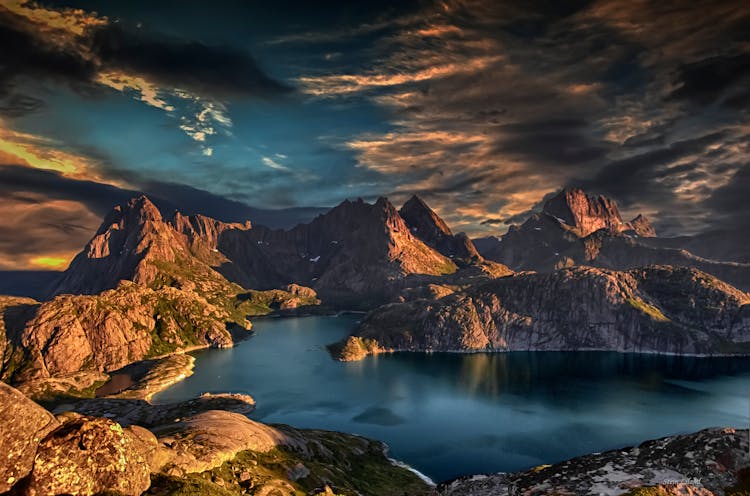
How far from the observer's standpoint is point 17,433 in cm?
2573

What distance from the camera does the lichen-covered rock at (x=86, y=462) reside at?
23941 mm

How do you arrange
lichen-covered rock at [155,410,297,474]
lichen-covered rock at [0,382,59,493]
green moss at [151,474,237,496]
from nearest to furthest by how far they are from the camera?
lichen-covered rock at [0,382,59,493] → green moss at [151,474,237,496] → lichen-covered rock at [155,410,297,474]

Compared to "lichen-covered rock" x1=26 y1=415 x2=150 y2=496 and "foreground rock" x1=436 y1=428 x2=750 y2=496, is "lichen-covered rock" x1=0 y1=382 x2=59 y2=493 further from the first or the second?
"foreground rock" x1=436 y1=428 x2=750 y2=496

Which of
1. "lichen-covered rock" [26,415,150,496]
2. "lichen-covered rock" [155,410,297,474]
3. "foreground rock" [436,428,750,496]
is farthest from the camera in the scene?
"lichen-covered rock" [155,410,297,474]

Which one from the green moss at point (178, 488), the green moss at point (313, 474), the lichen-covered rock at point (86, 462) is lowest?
the green moss at point (313, 474)

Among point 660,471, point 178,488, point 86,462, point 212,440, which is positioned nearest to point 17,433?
point 86,462

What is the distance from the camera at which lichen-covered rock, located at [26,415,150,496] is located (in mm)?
23941

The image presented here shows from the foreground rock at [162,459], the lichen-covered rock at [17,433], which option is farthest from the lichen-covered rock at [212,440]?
the lichen-covered rock at [17,433]

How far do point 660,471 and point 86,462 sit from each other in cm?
3431

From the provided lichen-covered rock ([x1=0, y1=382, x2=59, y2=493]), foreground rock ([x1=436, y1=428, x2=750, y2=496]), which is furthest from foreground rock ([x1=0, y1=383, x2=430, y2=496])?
foreground rock ([x1=436, y1=428, x2=750, y2=496])

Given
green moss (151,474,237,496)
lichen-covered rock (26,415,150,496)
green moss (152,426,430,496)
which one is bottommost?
green moss (152,426,430,496)

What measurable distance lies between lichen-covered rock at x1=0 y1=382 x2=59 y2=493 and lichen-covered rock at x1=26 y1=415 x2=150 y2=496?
5.72 feet

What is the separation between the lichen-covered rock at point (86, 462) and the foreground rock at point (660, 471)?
2570cm

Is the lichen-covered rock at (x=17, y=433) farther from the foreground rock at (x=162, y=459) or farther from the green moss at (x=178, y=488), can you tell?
the green moss at (x=178, y=488)
